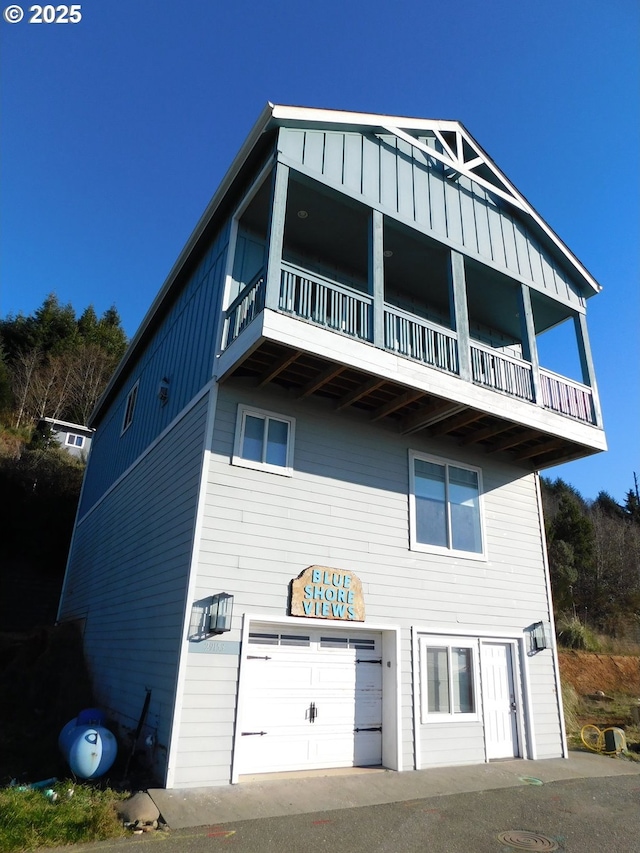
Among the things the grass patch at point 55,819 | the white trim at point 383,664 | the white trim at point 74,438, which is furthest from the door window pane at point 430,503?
the white trim at point 74,438

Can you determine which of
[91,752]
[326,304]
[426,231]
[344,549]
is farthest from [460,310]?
[91,752]

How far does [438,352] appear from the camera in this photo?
920cm

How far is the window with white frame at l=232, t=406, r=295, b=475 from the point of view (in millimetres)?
8266

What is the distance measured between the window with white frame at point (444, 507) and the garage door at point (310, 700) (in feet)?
6.79

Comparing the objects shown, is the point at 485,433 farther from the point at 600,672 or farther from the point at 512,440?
the point at 600,672

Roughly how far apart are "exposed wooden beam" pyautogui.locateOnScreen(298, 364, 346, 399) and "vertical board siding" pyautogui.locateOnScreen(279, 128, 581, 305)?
320 centimetres

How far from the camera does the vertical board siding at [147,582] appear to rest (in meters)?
7.55

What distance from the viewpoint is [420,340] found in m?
9.04

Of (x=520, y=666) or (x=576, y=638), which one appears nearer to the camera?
(x=520, y=666)

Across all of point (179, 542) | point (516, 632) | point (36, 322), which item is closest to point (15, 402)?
point (36, 322)

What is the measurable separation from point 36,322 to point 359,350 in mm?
37796

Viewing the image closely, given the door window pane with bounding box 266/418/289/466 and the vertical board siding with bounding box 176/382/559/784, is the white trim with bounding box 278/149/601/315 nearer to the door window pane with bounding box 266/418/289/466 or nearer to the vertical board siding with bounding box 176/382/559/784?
the vertical board siding with bounding box 176/382/559/784

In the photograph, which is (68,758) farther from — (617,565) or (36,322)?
(36,322)

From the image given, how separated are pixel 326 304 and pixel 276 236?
1222 mm
